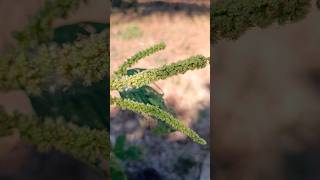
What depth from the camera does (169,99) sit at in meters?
1.19

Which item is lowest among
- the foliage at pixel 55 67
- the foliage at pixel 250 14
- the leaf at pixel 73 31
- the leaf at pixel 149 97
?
the leaf at pixel 149 97

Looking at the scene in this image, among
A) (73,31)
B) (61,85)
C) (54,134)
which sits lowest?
(54,134)

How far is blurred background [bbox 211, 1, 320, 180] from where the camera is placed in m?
1.22

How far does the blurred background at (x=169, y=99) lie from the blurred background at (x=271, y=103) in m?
0.05

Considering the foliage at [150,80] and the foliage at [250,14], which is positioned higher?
the foliage at [250,14]

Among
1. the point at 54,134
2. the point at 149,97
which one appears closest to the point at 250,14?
the point at 149,97

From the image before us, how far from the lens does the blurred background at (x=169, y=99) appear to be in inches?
46.4

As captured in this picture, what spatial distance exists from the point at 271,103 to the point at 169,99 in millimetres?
254

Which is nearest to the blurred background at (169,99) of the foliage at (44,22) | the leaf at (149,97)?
the leaf at (149,97)

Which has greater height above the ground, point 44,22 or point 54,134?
point 44,22

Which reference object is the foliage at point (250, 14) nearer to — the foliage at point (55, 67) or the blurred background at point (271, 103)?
the blurred background at point (271, 103)

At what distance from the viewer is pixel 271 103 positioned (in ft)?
4.03

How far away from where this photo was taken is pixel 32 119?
3.94 feet

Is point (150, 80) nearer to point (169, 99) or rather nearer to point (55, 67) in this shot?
point (169, 99)
